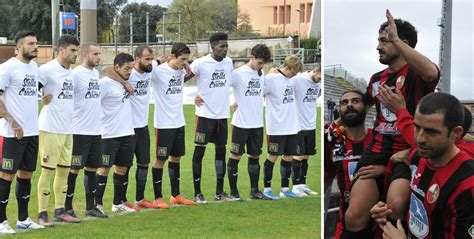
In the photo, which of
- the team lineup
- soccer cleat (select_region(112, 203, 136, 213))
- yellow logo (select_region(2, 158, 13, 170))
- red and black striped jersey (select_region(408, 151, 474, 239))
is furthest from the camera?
soccer cleat (select_region(112, 203, 136, 213))

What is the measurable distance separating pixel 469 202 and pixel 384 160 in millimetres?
960

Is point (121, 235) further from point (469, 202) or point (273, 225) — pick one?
point (469, 202)

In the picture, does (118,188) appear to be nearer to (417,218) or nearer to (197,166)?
(197,166)

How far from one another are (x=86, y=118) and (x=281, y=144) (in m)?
2.49

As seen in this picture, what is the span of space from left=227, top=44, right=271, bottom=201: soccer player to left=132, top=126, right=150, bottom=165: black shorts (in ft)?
3.22

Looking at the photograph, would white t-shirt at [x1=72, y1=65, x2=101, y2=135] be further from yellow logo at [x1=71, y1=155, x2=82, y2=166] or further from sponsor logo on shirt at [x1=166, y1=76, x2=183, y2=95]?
sponsor logo on shirt at [x1=166, y1=76, x2=183, y2=95]

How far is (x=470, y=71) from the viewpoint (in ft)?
10.5

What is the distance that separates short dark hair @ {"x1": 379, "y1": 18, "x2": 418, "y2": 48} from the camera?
11.7 ft

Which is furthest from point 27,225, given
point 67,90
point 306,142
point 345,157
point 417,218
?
point 417,218

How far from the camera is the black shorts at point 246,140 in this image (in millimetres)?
8812

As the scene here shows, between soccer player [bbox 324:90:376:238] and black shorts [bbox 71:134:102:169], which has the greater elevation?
soccer player [bbox 324:90:376:238]

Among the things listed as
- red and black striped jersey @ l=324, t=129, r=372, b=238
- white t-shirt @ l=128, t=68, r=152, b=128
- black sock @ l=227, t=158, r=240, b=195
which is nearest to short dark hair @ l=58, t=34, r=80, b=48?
white t-shirt @ l=128, t=68, r=152, b=128

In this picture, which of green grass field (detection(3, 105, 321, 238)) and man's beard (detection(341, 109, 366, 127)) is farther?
green grass field (detection(3, 105, 321, 238))

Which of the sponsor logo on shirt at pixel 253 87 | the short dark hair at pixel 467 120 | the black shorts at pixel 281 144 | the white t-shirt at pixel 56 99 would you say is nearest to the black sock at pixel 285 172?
the black shorts at pixel 281 144
